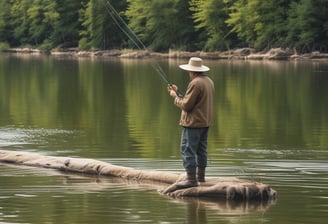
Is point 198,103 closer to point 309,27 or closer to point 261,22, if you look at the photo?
point 309,27

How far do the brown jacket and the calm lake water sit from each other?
1111 mm

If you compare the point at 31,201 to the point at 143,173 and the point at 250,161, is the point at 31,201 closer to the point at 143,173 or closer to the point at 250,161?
the point at 143,173

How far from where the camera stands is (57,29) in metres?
134

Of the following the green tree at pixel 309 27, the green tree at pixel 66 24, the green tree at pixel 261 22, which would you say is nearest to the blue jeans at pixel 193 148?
the green tree at pixel 309 27

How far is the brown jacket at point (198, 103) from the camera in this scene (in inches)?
517

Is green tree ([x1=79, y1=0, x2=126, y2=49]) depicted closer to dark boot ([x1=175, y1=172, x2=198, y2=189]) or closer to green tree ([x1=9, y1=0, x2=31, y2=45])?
green tree ([x1=9, y1=0, x2=31, y2=45])

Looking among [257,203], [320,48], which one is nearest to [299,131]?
[257,203]

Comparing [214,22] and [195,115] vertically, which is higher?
[214,22]

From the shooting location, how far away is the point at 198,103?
13172 mm

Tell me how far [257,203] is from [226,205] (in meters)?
0.40

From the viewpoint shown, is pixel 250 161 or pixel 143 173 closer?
pixel 143 173

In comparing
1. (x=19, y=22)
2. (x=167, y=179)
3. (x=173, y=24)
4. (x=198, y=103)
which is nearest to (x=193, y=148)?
(x=198, y=103)

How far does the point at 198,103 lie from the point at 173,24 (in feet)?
326

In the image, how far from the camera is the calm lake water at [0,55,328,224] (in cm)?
1200
